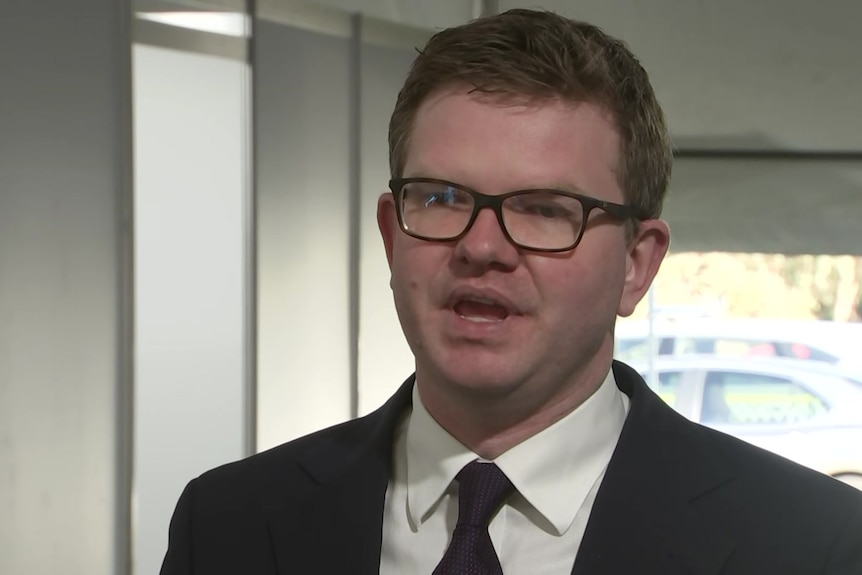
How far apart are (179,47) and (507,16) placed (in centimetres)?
174

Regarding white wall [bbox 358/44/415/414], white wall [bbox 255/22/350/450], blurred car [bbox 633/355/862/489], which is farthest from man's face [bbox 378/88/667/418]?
blurred car [bbox 633/355/862/489]

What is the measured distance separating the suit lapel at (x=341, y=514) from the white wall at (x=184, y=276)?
150 centimetres

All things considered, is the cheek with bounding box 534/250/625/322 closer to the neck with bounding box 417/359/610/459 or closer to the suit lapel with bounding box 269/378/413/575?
the neck with bounding box 417/359/610/459

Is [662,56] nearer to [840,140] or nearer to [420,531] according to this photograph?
[840,140]

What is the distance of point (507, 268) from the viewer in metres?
0.99

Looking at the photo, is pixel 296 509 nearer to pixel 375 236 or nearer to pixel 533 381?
pixel 533 381

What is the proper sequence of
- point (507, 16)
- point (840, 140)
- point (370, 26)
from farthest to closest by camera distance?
point (840, 140) < point (370, 26) < point (507, 16)

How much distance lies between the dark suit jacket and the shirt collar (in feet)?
0.09

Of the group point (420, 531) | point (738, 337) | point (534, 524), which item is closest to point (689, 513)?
point (534, 524)

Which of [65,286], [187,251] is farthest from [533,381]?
[187,251]

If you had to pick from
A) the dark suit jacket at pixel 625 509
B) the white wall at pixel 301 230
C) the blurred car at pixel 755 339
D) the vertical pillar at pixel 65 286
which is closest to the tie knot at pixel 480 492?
the dark suit jacket at pixel 625 509

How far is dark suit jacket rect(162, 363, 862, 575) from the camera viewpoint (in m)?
1.03

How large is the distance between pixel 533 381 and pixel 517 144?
0.25m

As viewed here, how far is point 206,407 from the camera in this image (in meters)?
2.78
